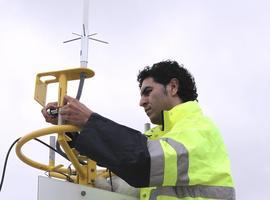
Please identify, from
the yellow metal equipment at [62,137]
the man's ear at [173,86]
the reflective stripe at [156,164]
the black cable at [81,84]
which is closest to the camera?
the reflective stripe at [156,164]

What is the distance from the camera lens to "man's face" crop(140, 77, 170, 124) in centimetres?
411

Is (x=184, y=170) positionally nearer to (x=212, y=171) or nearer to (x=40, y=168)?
(x=212, y=171)

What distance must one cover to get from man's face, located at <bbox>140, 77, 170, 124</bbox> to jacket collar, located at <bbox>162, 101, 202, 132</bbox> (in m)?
0.19

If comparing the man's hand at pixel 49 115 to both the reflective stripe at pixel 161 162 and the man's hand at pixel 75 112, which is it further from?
the reflective stripe at pixel 161 162

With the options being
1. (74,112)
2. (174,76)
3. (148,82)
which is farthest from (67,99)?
(174,76)

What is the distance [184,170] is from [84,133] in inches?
23.7

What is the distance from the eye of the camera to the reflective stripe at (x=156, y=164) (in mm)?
3340

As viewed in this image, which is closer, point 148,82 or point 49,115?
point 49,115

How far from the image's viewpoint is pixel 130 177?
3.38 meters

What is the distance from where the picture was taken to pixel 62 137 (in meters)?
3.70

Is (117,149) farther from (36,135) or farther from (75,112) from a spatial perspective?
(36,135)

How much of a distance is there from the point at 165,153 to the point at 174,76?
3.58ft

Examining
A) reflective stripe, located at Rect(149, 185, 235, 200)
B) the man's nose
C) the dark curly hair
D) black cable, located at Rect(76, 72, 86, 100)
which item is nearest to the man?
reflective stripe, located at Rect(149, 185, 235, 200)

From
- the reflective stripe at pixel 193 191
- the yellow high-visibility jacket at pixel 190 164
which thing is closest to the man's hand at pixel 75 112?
the yellow high-visibility jacket at pixel 190 164
